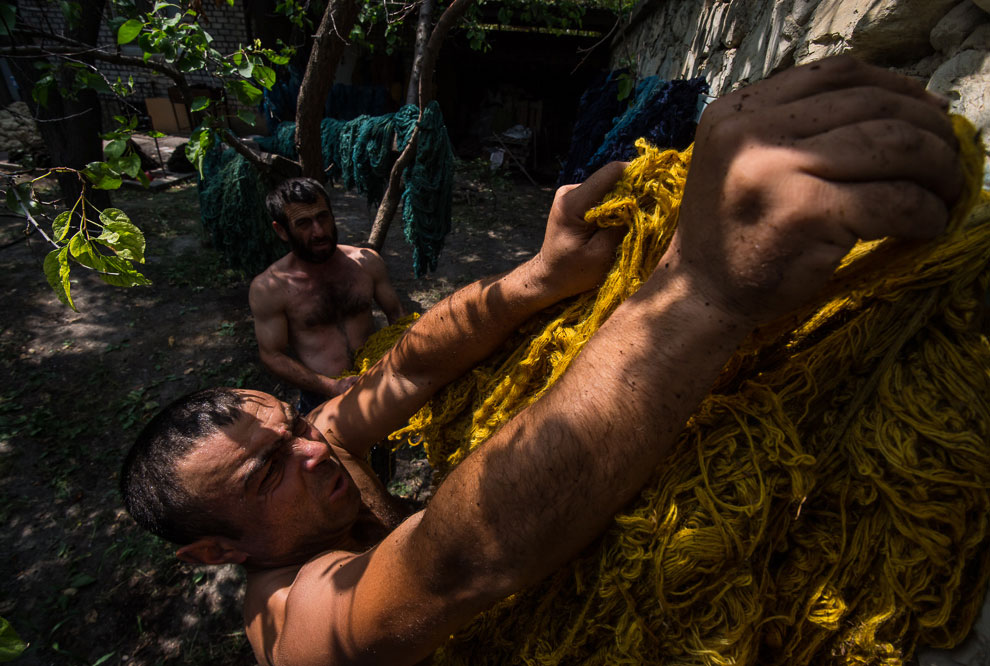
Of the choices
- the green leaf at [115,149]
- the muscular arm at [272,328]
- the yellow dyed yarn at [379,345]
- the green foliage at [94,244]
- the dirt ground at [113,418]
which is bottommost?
the dirt ground at [113,418]

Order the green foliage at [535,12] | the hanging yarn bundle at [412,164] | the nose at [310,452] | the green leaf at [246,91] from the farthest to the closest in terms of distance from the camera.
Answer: the green foliage at [535,12] → the hanging yarn bundle at [412,164] → the green leaf at [246,91] → the nose at [310,452]

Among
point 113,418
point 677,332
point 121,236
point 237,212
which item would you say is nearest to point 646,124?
point 677,332

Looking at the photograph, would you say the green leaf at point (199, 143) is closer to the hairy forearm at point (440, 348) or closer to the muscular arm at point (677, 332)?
the hairy forearm at point (440, 348)

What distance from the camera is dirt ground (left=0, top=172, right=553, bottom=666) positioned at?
2930 mm

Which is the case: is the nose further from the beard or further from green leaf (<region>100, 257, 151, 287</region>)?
the beard

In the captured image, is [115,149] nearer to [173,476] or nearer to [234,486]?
[173,476]

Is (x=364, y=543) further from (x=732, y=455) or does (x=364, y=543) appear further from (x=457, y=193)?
(x=457, y=193)

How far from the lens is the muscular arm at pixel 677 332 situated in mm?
606

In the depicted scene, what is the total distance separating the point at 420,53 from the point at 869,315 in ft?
11.0

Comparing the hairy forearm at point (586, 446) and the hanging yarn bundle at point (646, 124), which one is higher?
the hanging yarn bundle at point (646, 124)

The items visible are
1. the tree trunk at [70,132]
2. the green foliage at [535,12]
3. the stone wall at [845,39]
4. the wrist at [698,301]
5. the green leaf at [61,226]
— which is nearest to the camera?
the wrist at [698,301]

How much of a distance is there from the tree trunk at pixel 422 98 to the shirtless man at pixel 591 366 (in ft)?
7.82

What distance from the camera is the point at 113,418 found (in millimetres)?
4348

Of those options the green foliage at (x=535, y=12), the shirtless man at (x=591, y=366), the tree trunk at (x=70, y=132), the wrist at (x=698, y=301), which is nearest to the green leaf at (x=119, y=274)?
the shirtless man at (x=591, y=366)
